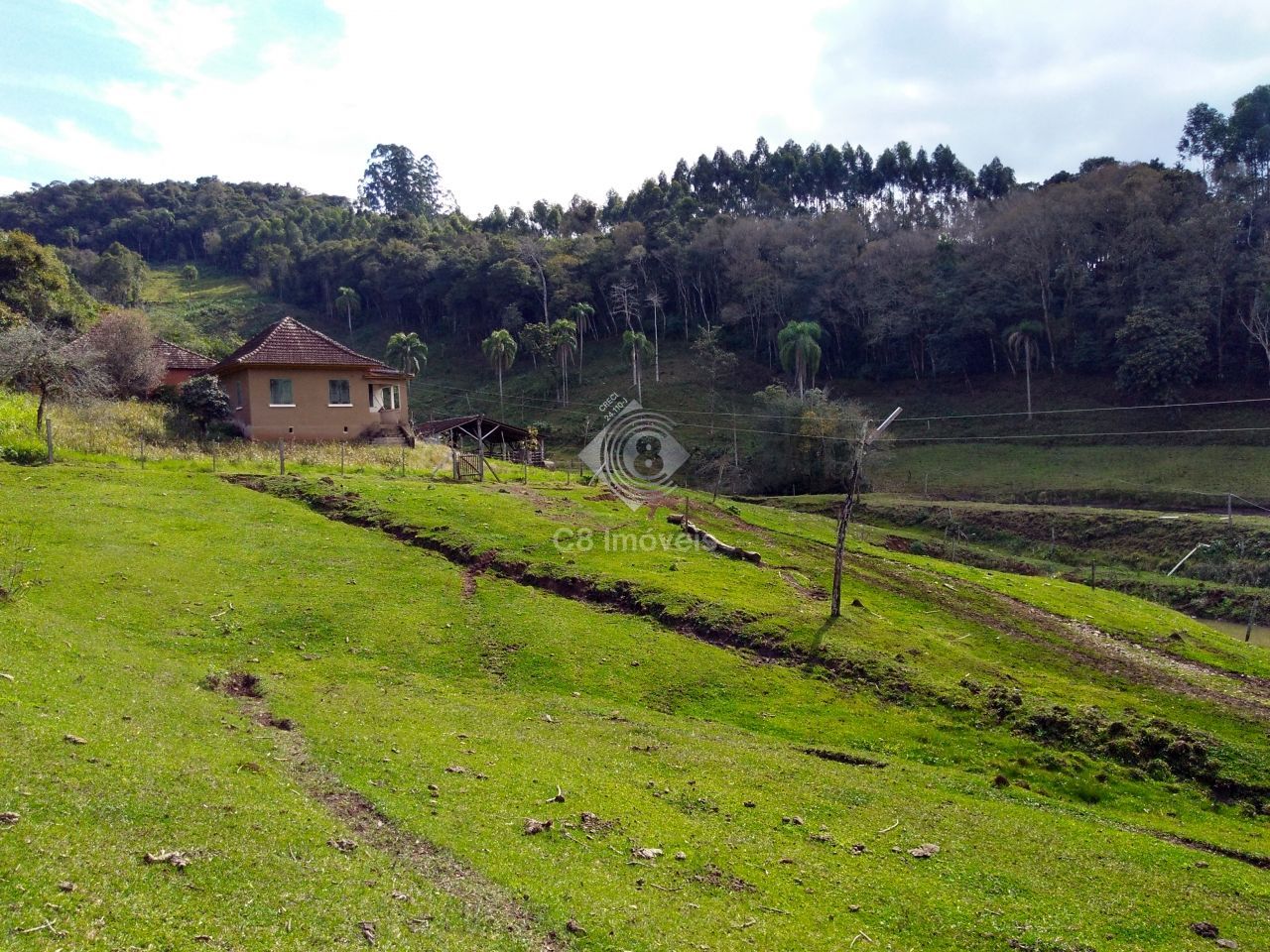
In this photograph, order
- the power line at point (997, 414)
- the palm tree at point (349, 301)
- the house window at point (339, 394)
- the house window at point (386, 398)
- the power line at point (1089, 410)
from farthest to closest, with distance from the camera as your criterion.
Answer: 1. the palm tree at point (349, 301)
2. the power line at point (1089, 410)
3. the power line at point (997, 414)
4. the house window at point (386, 398)
5. the house window at point (339, 394)

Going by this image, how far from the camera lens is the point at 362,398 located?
46781mm

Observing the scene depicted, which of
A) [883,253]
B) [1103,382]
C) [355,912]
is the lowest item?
[355,912]

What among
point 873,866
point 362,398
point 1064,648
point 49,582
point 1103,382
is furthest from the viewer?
point 1103,382

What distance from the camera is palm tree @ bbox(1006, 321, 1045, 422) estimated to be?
71500 millimetres

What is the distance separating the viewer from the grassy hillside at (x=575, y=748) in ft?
28.0

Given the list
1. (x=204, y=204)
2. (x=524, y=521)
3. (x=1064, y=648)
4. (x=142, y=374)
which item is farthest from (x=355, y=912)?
(x=204, y=204)

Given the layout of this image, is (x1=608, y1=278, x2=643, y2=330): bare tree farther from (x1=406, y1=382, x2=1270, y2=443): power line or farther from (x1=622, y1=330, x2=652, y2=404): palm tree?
(x1=406, y1=382, x2=1270, y2=443): power line

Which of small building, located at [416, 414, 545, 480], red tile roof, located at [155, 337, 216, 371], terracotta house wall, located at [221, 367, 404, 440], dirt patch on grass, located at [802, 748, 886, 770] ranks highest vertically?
red tile roof, located at [155, 337, 216, 371]

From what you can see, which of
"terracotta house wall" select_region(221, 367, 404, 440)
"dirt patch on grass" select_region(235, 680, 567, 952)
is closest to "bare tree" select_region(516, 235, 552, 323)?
"terracotta house wall" select_region(221, 367, 404, 440)

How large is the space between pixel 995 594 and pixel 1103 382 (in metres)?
53.9

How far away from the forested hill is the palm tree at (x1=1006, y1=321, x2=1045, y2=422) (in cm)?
38

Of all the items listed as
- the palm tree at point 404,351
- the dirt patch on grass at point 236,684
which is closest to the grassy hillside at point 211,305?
the palm tree at point 404,351

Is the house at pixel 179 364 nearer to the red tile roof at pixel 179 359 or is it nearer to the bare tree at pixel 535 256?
the red tile roof at pixel 179 359

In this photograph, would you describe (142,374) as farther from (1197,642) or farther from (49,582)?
(1197,642)
